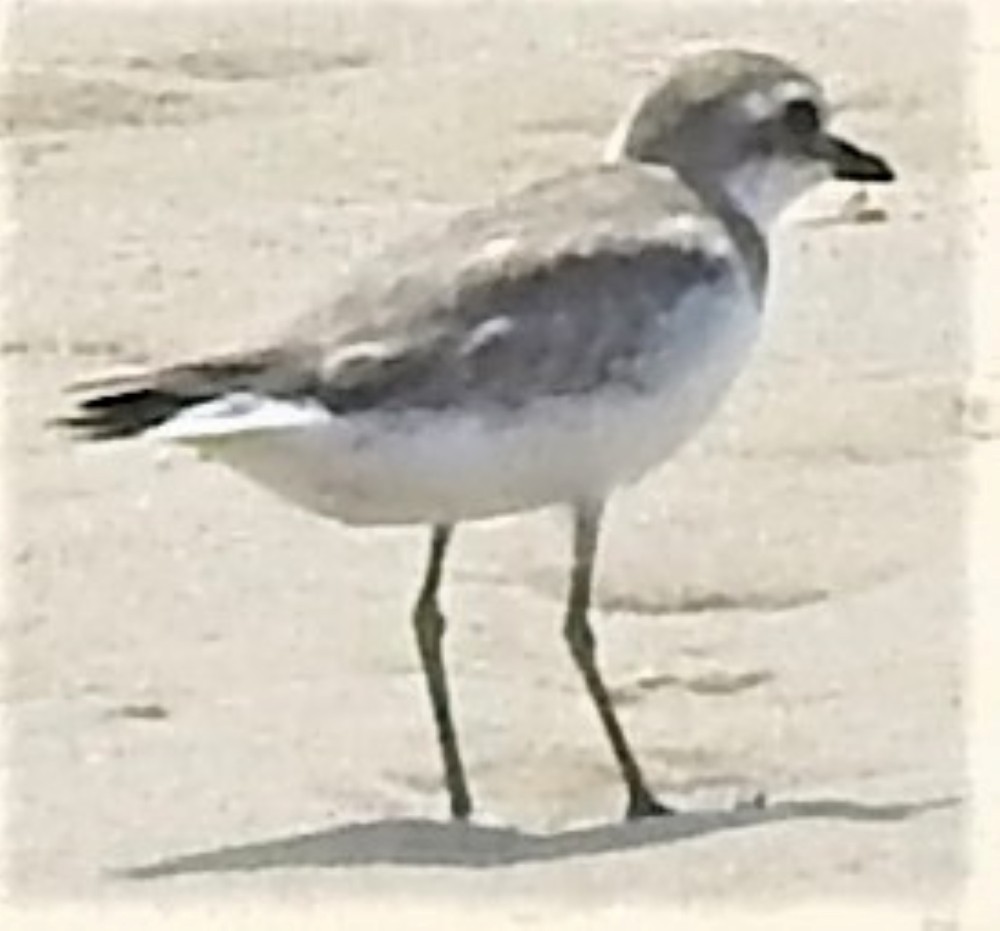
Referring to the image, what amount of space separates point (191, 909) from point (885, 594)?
1193mm

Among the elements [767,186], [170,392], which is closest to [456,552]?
[767,186]

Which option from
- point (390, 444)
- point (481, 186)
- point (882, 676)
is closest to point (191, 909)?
point (390, 444)

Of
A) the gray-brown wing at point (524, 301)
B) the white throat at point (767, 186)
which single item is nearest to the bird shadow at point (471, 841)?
the gray-brown wing at point (524, 301)

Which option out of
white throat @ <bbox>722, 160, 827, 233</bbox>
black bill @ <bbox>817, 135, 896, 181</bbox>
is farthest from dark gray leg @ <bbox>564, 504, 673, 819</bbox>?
black bill @ <bbox>817, 135, 896, 181</bbox>

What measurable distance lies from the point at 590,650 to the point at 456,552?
0.59 m

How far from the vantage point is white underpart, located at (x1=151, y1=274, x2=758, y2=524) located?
15.2ft

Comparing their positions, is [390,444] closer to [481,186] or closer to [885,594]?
[885,594]

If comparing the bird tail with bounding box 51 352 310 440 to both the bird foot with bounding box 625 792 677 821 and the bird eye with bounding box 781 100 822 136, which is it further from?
the bird eye with bounding box 781 100 822 136

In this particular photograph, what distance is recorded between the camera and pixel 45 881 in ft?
15.5

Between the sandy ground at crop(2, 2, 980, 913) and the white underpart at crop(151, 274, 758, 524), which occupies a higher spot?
the white underpart at crop(151, 274, 758, 524)

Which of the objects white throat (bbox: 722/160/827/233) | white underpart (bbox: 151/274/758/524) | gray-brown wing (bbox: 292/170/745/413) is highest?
white throat (bbox: 722/160/827/233)

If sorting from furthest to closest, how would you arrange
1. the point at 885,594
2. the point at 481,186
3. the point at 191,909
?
the point at 481,186, the point at 885,594, the point at 191,909

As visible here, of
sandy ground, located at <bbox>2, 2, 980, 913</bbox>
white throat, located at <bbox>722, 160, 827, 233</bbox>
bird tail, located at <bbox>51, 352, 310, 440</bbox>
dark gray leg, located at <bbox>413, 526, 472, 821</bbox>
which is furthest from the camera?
white throat, located at <bbox>722, 160, 827, 233</bbox>

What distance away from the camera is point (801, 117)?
5086 mm
